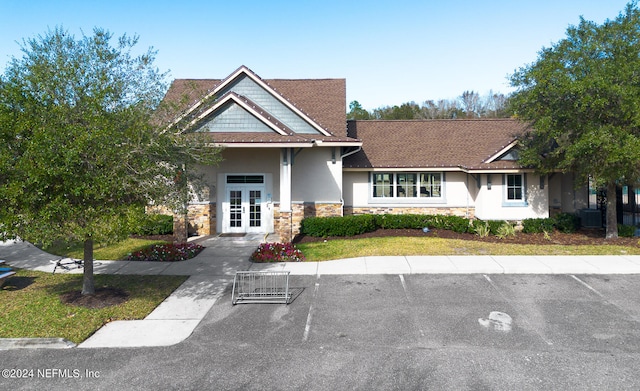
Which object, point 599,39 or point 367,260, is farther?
point 599,39

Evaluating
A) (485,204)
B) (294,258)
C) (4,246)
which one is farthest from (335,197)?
(4,246)

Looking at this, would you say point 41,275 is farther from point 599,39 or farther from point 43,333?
point 599,39

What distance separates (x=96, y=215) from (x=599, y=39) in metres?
17.0

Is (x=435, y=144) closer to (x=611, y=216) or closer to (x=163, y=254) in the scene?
(x=611, y=216)

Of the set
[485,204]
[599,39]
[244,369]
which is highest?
[599,39]

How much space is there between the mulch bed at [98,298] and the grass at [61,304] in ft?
0.52

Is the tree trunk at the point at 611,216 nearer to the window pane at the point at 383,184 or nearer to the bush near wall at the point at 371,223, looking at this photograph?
the bush near wall at the point at 371,223

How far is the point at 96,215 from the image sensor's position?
740 centimetres

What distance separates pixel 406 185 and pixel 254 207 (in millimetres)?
7682

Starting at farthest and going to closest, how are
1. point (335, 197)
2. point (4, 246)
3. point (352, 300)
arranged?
point (335, 197) → point (4, 246) → point (352, 300)

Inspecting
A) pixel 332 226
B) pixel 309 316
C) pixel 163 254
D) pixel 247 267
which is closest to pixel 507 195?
pixel 332 226

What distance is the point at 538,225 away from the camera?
17.4 meters

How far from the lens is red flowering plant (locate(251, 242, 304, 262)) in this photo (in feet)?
41.2

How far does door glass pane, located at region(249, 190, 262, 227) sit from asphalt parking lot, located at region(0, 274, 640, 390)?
859 cm
